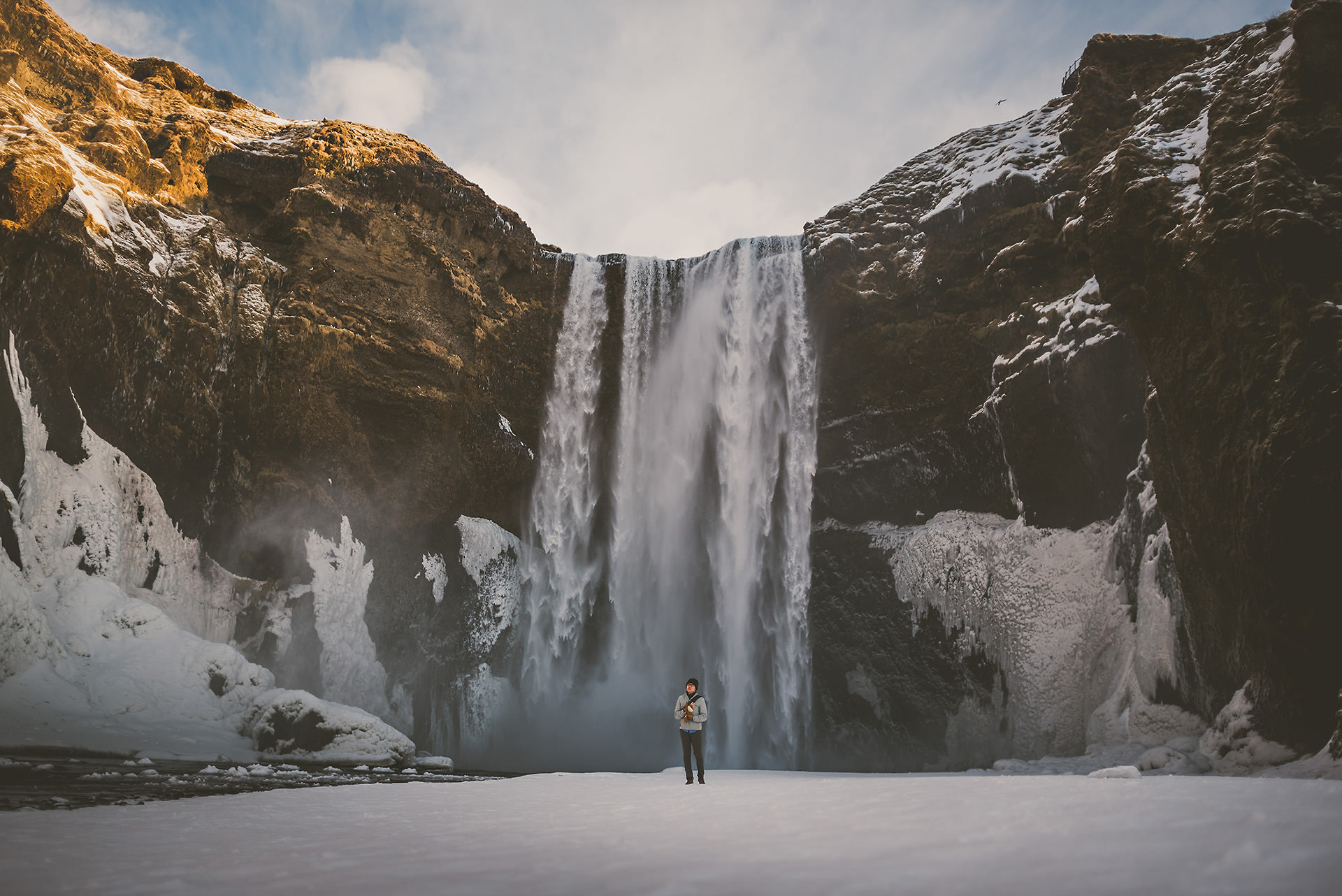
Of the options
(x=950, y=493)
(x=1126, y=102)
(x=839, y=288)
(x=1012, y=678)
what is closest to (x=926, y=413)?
(x=950, y=493)

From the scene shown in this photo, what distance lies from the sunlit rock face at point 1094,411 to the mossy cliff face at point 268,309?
1009 centimetres

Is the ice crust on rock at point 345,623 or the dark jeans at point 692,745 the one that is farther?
the ice crust on rock at point 345,623

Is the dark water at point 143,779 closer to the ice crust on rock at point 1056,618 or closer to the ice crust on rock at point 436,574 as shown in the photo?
the ice crust on rock at point 436,574

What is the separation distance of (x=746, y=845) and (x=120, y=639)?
17337 mm

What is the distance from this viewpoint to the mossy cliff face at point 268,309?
16.8m

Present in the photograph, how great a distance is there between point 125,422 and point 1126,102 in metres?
24.6

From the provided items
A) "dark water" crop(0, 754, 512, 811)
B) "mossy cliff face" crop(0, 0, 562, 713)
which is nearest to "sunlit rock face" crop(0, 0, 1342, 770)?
"mossy cliff face" crop(0, 0, 562, 713)

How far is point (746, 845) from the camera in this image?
335cm

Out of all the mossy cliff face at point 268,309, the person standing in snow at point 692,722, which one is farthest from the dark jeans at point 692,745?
the mossy cliff face at point 268,309

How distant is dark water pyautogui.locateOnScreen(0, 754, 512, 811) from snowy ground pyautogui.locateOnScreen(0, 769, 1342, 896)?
1759 mm

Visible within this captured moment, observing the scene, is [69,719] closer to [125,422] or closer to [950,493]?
[125,422]

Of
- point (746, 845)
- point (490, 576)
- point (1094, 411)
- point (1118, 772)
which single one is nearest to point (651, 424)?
point (490, 576)

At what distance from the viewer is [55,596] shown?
15531mm

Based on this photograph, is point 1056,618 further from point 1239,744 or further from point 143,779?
point 143,779
